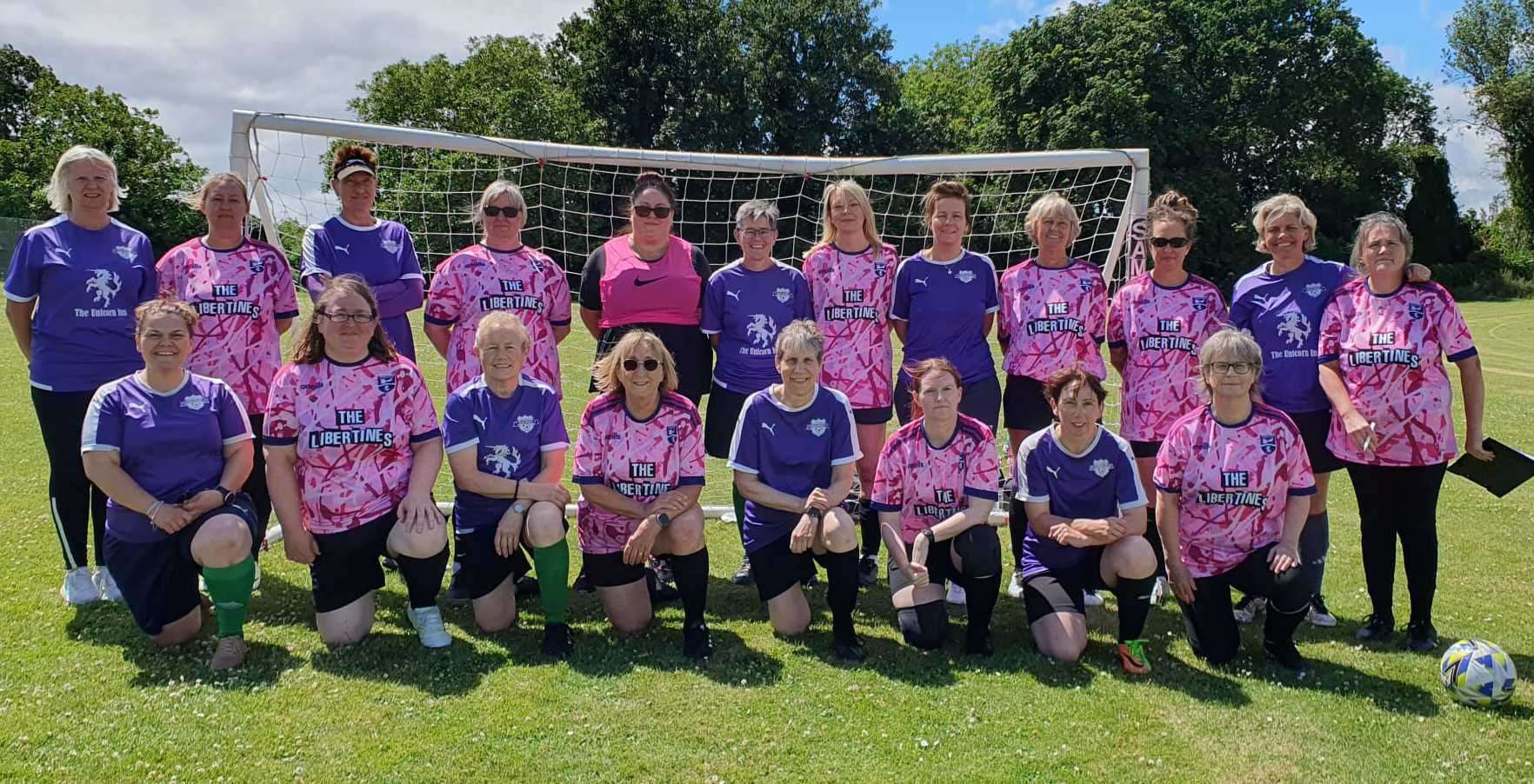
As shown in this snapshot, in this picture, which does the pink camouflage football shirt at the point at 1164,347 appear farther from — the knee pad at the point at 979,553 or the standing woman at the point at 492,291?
the standing woman at the point at 492,291

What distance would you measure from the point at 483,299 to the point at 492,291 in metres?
0.06

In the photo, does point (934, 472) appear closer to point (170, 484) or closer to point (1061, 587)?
point (1061, 587)

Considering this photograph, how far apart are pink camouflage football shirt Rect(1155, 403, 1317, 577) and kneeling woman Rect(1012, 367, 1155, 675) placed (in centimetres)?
20

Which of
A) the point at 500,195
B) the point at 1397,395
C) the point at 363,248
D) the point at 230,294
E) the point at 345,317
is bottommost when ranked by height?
the point at 1397,395

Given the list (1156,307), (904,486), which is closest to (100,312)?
(904,486)

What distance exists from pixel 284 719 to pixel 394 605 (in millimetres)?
1310

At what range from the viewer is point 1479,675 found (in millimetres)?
3570

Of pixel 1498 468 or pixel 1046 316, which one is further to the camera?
pixel 1046 316

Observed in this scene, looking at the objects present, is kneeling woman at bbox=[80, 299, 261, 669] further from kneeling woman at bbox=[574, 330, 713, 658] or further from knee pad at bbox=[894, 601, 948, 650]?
knee pad at bbox=[894, 601, 948, 650]

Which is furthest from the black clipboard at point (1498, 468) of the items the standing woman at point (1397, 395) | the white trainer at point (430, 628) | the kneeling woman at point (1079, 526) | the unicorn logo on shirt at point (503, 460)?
the white trainer at point (430, 628)

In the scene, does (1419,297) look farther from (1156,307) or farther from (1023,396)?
(1023,396)

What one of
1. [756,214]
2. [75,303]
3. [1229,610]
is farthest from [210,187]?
[1229,610]

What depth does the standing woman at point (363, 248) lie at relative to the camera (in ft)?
15.7

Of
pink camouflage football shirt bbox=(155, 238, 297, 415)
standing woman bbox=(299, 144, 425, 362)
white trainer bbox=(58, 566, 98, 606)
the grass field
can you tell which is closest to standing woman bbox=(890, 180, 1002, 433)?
the grass field
